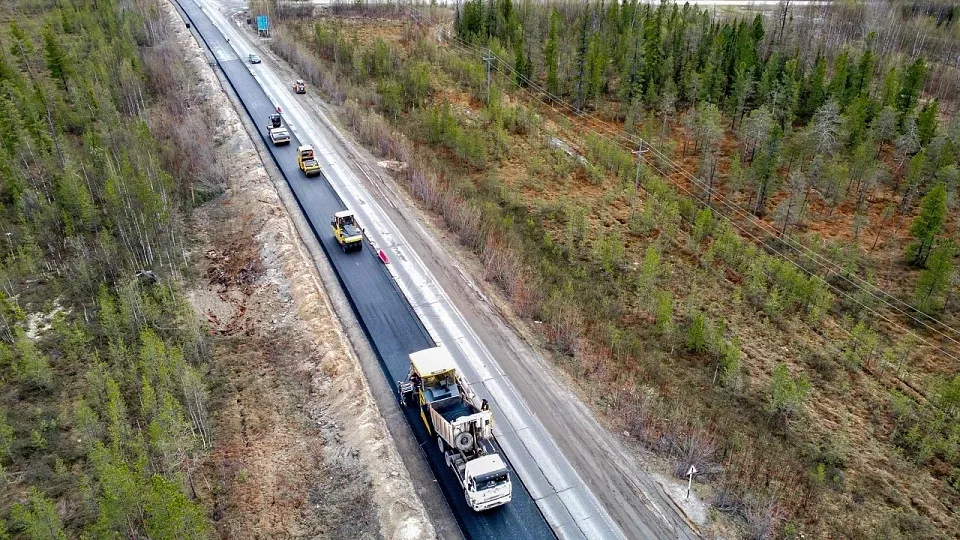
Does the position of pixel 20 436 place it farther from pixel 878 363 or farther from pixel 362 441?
pixel 878 363

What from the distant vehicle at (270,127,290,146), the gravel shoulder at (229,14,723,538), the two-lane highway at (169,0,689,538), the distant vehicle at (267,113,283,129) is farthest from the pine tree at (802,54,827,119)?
the distant vehicle at (267,113,283,129)

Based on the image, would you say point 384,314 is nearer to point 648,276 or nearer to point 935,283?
point 648,276

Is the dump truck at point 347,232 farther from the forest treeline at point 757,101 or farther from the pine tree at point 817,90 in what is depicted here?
the pine tree at point 817,90

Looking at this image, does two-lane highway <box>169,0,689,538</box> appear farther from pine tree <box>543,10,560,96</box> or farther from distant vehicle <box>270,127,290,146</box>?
pine tree <box>543,10,560,96</box>

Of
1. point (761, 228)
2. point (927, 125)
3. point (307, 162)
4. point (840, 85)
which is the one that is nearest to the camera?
point (307, 162)

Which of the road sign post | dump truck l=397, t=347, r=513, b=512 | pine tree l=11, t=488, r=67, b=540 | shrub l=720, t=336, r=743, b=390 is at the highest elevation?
the road sign post

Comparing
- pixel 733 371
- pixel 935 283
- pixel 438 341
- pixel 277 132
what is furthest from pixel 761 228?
pixel 277 132

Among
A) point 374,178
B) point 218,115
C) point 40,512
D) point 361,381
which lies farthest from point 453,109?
point 40,512
